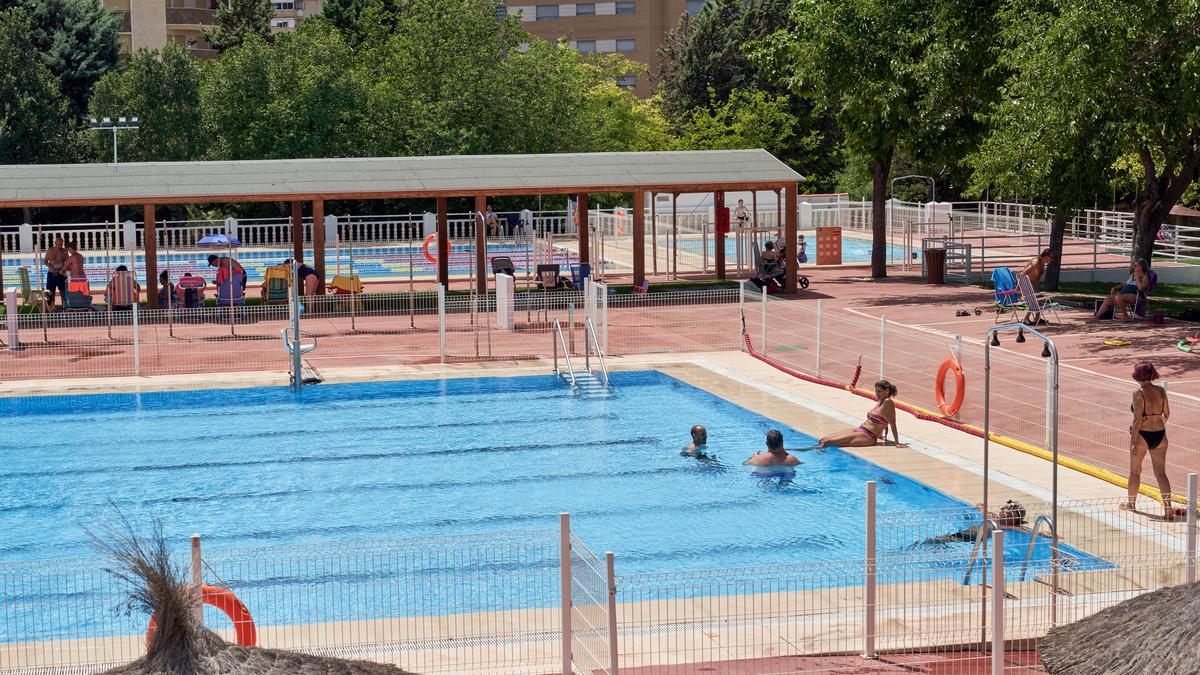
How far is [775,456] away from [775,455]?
20 millimetres

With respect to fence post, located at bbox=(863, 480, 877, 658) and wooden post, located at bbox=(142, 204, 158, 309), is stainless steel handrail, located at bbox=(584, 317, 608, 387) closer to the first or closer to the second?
wooden post, located at bbox=(142, 204, 158, 309)

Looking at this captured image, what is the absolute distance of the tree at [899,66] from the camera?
3331 centimetres

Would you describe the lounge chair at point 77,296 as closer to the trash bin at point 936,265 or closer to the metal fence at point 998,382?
the metal fence at point 998,382

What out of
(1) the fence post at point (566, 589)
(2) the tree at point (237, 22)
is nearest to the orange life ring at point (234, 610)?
(1) the fence post at point (566, 589)

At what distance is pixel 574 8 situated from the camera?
100562 millimetres

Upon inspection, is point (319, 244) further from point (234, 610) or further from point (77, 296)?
point (234, 610)

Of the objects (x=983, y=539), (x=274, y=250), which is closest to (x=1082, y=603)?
(x=983, y=539)

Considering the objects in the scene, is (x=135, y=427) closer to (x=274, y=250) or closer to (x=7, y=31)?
(x=274, y=250)

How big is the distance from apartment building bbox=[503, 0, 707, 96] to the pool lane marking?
77186 mm

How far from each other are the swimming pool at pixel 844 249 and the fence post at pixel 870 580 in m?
32.4

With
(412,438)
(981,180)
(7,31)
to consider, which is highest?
(7,31)

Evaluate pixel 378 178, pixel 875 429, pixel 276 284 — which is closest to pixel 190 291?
pixel 276 284

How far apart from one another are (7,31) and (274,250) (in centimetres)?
1726

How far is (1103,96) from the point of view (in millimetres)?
25781
